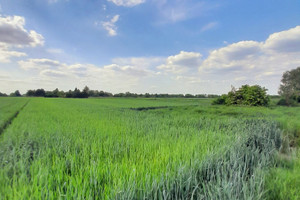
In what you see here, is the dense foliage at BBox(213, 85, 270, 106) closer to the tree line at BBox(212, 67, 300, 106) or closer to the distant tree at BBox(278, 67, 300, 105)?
the tree line at BBox(212, 67, 300, 106)

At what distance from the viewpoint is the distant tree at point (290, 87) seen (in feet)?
63.1

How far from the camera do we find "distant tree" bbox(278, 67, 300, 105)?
1922 centimetres

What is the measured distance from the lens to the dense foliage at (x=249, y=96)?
50.6 ft

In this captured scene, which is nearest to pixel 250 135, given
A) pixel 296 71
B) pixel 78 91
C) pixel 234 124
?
pixel 234 124

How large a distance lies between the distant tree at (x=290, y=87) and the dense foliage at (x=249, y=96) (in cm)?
649

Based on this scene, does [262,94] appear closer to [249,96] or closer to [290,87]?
[249,96]

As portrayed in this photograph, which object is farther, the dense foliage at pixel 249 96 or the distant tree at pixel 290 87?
the distant tree at pixel 290 87

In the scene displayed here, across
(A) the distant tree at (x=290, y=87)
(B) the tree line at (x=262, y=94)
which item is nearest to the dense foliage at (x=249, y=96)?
(B) the tree line at (x=262, y=94)

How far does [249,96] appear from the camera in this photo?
16.0 metres

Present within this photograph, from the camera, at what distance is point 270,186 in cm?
234


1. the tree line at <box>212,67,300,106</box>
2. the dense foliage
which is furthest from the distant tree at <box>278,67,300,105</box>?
the dense foliage

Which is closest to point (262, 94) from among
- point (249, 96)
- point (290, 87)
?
point (249, 96)

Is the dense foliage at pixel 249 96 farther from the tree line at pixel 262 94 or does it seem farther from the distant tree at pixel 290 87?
the distant tree at pixel 290 87

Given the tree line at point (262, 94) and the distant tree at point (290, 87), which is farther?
the distant tree at point (290, 87)
